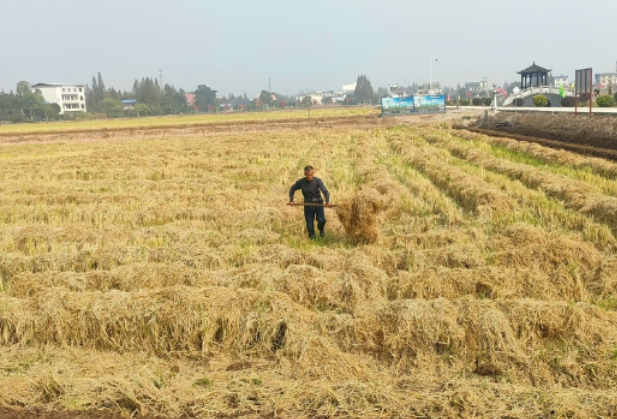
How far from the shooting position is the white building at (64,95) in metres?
153

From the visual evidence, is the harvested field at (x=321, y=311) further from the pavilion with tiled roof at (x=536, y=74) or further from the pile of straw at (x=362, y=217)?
the pavilion with tiled roof at (x=536, y=74)

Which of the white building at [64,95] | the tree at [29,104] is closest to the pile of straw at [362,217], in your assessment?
the tree at [29,104]

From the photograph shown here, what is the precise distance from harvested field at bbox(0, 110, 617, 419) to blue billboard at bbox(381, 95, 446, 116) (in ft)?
155

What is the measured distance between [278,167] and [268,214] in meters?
8.15

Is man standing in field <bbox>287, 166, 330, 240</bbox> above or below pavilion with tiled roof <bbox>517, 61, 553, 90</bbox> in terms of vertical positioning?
below

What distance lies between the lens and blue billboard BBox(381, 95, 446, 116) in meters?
57.8

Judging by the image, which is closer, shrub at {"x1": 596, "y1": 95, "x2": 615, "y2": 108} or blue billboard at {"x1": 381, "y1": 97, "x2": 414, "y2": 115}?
shrub at {"x1": 596, "y1": 95, "x2": 615, "y2": 108}

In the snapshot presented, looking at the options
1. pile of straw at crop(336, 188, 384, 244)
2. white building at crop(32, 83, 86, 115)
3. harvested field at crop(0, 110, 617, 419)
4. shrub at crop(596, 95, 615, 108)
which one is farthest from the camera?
white building at crop(32, 83, 86, 115)

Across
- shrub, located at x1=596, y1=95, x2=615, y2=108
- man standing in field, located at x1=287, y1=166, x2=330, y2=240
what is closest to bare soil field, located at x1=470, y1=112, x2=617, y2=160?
shrub, located at x1=596, y1=95, x2=615, y2=108

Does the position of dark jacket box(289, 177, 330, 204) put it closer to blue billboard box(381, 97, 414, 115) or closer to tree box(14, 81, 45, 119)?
blue billboard box(381, 97, 414, 115)

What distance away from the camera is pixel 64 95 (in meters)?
156

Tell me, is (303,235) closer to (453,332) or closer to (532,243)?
(532,243)

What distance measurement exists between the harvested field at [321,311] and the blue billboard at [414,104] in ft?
155

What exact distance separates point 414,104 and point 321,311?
54.5m
